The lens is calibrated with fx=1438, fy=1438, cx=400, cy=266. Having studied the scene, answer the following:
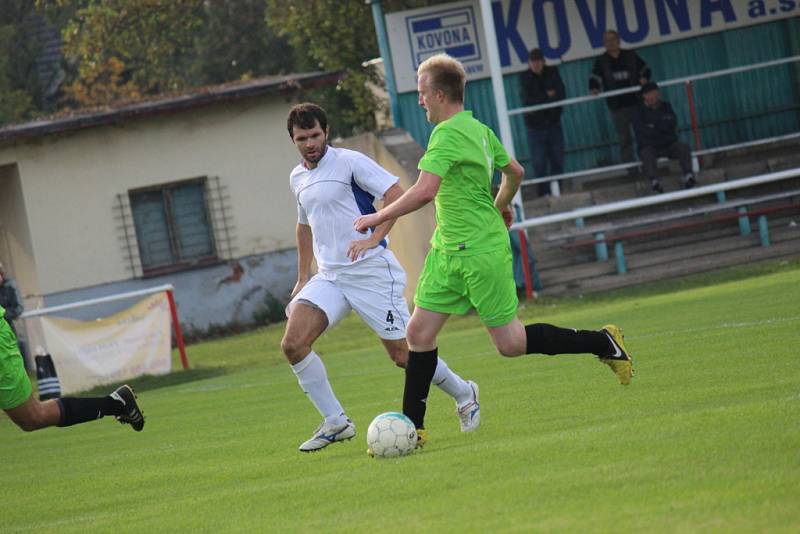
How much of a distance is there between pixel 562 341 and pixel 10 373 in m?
3.50

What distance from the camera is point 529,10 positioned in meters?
23.1

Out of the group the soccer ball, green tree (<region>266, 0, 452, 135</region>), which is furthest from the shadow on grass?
green tree (<region>266, 0, 452, 135</region>)

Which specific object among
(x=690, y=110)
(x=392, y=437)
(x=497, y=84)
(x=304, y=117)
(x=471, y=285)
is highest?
(x=497, y=84)

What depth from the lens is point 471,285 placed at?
815 centimetres

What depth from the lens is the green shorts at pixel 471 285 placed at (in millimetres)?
8125

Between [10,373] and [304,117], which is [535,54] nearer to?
[304,117]

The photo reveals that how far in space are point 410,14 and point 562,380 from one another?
13064 millimetres

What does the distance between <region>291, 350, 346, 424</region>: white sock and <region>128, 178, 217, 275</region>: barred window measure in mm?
19188

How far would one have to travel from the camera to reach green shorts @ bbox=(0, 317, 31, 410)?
358 inches

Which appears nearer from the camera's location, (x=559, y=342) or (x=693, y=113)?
(x=559, y=342)

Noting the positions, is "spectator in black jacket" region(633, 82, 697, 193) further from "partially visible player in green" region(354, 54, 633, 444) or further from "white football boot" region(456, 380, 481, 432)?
"partially visible player in green" region(354, 54, 633, 444)

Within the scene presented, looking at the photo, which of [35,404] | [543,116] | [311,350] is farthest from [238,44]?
[311,350]

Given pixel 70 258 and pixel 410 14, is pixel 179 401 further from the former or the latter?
pixel 70 258

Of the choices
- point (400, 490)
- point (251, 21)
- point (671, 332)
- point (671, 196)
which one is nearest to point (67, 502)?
point (400, 490)
